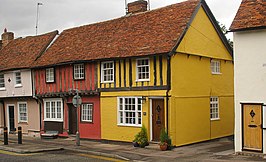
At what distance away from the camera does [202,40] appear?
2227cm

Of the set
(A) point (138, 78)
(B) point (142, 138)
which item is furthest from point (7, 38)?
(B) point (142, 138)

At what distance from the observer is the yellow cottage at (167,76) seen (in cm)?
1991

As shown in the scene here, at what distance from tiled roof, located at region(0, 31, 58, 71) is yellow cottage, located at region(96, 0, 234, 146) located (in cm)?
634

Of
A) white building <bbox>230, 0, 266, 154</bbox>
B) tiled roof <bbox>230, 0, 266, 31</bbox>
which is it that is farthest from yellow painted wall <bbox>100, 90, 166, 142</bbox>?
tiled roof <bbox>230, 0, 266, 31</bbox>

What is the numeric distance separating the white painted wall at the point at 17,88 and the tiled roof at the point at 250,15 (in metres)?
16.6

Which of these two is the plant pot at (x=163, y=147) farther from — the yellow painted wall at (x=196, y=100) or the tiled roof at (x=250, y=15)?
the tiled roof at (x=250, y=15)

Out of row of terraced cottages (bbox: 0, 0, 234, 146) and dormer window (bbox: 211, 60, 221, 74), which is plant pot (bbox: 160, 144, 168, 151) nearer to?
row of terraced cottages (bbox: 0, 0, 234, 146)

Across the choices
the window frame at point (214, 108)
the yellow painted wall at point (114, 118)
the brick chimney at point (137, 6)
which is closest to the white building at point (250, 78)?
the yellow painted wall at point (114, 118)

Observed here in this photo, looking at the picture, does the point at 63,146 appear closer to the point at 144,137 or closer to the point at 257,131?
the point at 144,137

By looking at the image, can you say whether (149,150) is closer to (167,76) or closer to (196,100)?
(167,76)

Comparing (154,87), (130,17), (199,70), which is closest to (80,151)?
(154,87)

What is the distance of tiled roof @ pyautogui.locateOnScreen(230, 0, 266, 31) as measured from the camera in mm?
16312

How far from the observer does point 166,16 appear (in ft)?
73.8

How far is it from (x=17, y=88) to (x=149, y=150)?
14.3 metres
